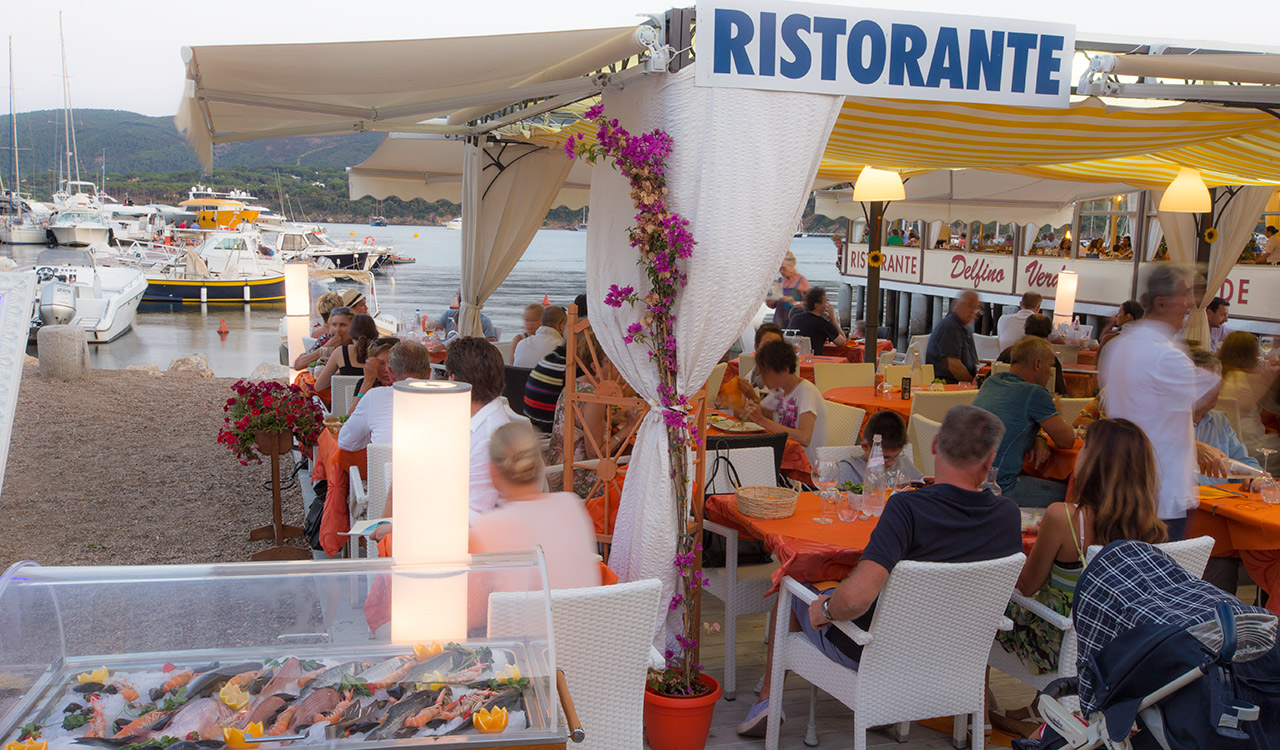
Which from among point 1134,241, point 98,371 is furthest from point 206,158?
point 1134,241

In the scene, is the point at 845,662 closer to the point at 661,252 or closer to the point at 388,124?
the point at 661,252

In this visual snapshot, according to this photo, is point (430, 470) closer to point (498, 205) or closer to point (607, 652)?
point (607, 652)

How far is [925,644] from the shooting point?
286cm

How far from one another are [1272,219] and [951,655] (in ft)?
45.2

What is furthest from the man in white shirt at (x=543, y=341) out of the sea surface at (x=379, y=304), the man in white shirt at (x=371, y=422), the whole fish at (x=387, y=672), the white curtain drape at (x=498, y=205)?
the whole fish at (x=387, y=672)

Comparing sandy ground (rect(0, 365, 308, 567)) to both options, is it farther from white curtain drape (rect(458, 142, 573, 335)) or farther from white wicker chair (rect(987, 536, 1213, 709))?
white wicker chair (rect(987, 536, 1213, 709))

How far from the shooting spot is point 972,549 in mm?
2861

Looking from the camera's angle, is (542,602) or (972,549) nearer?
(542,602)

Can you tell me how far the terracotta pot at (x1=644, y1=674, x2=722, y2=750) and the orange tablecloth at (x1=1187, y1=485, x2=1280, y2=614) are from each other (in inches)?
85.2

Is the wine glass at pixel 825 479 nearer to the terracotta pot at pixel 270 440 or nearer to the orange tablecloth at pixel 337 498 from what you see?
the orange tablecloth at pixel 337 498

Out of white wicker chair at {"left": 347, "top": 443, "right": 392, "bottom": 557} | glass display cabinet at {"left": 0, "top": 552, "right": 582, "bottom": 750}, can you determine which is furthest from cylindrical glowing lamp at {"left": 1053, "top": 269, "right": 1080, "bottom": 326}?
glass display cabinet at {"left": 0, "top": 552, "right": 582, "bottom": 750}

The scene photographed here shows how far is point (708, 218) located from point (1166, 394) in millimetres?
1979

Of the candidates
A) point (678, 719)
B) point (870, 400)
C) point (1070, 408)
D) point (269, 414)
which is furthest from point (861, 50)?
point (269, 414)

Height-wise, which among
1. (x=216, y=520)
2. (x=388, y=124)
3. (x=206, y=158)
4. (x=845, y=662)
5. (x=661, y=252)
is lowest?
(x=216, y=520)
